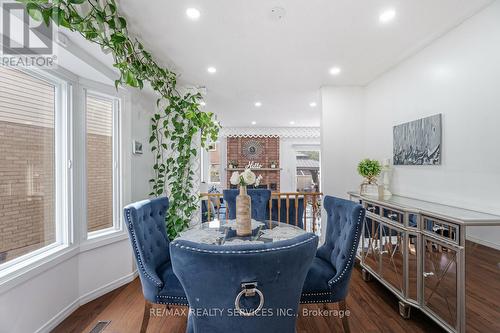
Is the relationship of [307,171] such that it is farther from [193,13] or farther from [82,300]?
[82,300]

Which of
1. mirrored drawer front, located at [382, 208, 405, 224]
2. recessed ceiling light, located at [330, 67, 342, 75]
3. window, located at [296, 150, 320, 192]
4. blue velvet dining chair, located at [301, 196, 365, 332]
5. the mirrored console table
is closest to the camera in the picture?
the mirrored console table

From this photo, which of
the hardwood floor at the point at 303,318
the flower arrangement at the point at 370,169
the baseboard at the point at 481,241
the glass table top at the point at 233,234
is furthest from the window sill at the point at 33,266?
the flower arrangement at the point at 370,169

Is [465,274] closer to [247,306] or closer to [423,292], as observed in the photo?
[423,292]

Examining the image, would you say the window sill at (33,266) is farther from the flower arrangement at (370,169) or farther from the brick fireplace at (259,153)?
the brick fireplace at (259,153)

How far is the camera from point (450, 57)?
211 centimetres

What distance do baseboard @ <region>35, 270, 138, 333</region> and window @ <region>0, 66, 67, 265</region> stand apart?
58 cm

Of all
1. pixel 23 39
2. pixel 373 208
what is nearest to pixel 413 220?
pixel 373 208

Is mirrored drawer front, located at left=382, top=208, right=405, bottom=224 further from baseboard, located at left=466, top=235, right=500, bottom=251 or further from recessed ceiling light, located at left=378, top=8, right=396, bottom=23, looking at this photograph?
recessed ceiling light, located at left=378, top=8, right=396, bottom=23

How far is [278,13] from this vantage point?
1819 mm

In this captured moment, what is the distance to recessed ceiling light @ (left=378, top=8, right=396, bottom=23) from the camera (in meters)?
1.83

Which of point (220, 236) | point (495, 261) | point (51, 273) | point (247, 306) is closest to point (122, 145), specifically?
point (51, 273)

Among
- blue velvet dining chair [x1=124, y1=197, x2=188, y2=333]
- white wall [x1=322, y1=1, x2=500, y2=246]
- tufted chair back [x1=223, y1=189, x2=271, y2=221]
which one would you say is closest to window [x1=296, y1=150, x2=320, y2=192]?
white wall [x1=322, y1=1, x2=500, y2=246]

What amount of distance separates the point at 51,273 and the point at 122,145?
138 cm

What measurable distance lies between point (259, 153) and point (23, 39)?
629 centimetres
